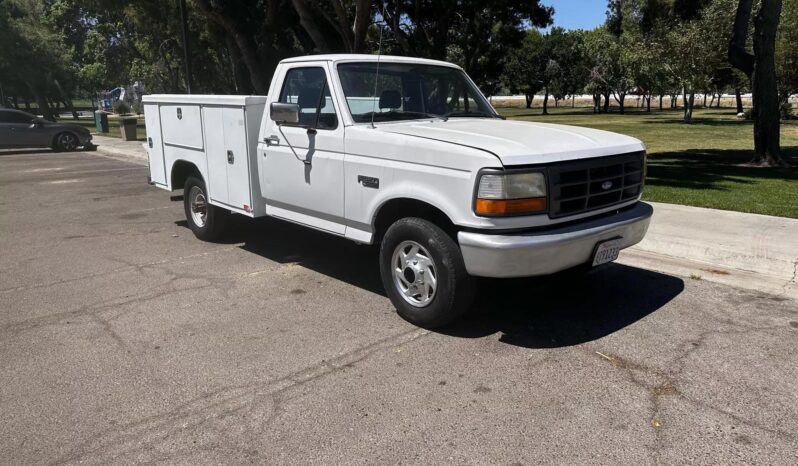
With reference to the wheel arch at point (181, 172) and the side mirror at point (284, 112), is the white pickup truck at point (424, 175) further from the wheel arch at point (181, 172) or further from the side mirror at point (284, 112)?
the wheel arch at point (181, 172)

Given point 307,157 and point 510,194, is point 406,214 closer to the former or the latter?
point 510,194

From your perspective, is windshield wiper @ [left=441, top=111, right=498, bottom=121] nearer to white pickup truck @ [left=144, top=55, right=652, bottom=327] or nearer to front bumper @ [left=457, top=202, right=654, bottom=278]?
white pickup truck @ [left=144, top=55, right=652, bottom=327]

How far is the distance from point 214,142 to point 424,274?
10.5ft

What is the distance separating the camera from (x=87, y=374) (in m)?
3.89

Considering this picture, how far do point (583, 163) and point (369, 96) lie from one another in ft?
6.39

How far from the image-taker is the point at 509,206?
394 centimetres

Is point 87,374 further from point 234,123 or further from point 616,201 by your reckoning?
point 616,201

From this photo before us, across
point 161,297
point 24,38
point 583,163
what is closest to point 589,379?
point 583,163

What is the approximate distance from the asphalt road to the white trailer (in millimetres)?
836

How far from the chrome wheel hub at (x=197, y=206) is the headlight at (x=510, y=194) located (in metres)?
4.44

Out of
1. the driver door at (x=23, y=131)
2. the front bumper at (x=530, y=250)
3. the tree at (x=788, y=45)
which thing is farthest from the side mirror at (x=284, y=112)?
the tree at (x=788, y=45)

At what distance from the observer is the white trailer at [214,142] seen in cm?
596

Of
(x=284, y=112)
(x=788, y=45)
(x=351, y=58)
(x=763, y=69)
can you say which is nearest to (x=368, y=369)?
(x=284, y=112)

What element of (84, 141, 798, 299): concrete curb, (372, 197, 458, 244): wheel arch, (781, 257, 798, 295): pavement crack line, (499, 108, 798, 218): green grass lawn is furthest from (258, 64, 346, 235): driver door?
(499, 108, 798, 218): green grass lawn
